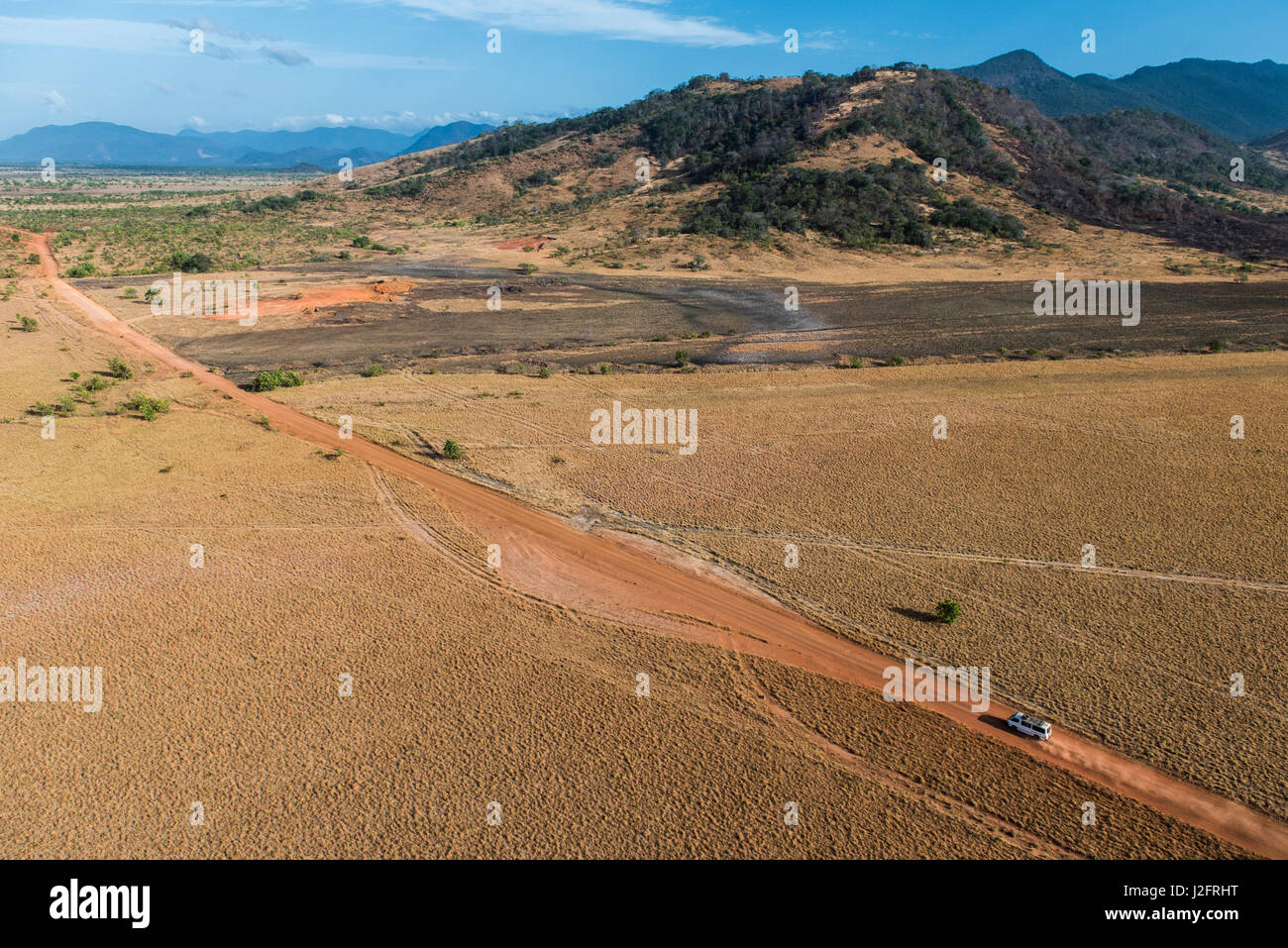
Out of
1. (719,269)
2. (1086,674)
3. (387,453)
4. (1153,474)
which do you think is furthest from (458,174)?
(1086,674)

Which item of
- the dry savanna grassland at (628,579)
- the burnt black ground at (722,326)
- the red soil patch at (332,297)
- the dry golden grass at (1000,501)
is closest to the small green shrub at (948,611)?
the dry golden grass at (1000,501)

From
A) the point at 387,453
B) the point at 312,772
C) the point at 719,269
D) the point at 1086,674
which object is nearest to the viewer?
the point at 312,772

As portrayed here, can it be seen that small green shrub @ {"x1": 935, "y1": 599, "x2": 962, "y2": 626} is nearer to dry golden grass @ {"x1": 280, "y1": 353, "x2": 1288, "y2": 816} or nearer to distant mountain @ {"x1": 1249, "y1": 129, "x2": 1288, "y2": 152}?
dry golden grass @ {"x1": 280, "y1": 353, "x2": 1288, "y2": 816}

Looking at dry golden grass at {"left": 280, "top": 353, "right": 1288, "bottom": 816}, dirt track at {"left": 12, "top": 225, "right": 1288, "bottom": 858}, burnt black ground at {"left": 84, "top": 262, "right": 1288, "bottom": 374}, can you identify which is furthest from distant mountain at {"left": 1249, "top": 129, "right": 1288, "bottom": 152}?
dirt track at {"left": 12, "top": 225, "right": 1288, "bottom": 858}

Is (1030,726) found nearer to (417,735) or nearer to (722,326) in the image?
(417,735)

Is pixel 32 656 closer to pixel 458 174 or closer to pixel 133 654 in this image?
pixel 133 654

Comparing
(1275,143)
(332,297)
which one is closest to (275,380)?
(332,297)

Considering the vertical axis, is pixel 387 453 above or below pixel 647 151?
below
